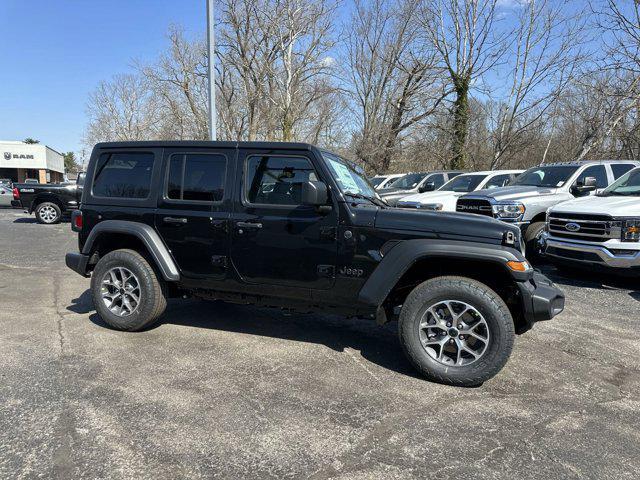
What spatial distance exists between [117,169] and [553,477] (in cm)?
463

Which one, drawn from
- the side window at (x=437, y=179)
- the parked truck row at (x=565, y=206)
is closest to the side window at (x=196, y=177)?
the parked truck row at (x=565, y=206)

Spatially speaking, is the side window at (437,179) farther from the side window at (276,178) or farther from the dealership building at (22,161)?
the dealership building at (22,161)

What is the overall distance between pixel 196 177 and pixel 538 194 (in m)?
6.93

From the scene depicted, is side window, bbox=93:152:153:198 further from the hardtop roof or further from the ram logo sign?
the ram logo sign

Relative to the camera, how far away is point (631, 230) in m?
6.23

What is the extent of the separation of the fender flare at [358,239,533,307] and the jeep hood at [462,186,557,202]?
17.6 feet

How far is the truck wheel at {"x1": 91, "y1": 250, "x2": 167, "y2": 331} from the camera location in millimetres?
4473

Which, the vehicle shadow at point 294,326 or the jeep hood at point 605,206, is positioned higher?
the jeep hood at point 605,206

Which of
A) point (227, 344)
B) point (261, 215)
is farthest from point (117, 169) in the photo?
point (227, 344)

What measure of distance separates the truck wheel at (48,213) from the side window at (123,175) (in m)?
12.7

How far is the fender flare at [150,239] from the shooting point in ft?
14.3

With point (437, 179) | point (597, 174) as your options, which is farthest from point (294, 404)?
point (437, 179)

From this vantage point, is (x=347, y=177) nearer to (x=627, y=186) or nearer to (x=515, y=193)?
(x=515, y=193)

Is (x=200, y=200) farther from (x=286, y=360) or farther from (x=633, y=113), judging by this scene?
(x=633, y=113)
